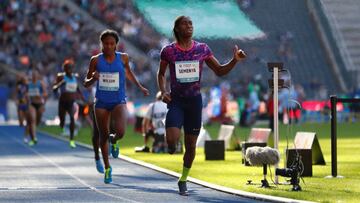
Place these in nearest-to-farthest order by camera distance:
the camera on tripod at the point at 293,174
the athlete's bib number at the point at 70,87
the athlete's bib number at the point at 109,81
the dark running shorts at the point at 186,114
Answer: the dark running shorts at the point at 186,114 → the camera on tripod at the point at 293,174 → the athlete's bib number at the point at 109,81 → the athlete's bib number at the point at 70,87

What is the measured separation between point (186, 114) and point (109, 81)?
2157 mm

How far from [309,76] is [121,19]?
416 inches

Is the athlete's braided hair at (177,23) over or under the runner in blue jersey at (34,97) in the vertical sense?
over

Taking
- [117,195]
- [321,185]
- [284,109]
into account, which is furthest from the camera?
[284,109]

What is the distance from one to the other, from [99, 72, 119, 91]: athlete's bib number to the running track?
1.36m

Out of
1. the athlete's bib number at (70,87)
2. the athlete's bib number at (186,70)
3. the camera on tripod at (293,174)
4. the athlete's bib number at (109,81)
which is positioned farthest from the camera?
the athlete's bib number at (70,87)

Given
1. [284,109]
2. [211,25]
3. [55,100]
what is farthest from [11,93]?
[211,25]

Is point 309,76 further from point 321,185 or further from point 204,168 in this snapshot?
point 321,185

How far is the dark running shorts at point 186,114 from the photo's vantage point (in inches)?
639

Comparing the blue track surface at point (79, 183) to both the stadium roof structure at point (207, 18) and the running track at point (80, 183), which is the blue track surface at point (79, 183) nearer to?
the running track at point (80, 183)

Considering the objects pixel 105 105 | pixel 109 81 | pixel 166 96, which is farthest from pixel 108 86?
pixel 166 96

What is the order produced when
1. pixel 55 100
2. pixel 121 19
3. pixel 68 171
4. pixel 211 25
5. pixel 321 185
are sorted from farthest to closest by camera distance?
pixel 121 19, pixel 55 100, pixel 68 171, pixel 211 25, pixel 321 185

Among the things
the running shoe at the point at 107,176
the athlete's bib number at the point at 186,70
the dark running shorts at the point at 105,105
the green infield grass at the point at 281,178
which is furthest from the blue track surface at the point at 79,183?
the athlete's bib number at the point at 186,70

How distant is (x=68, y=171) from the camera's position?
21516 mm
